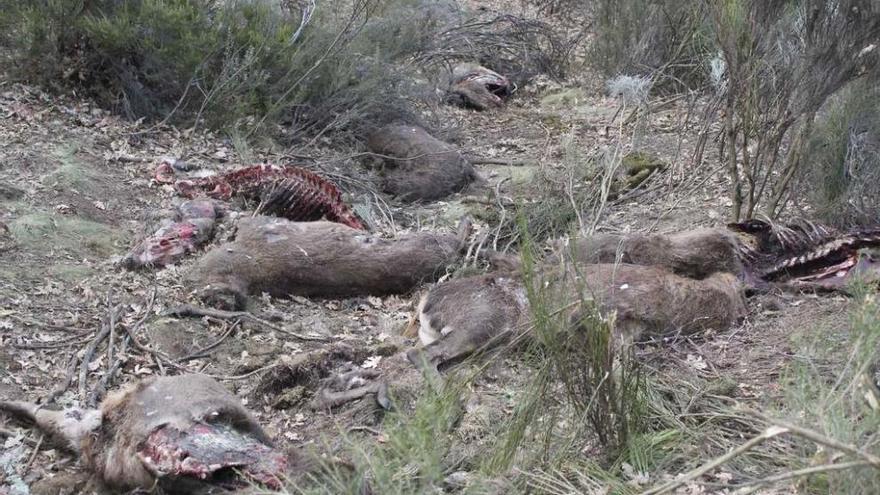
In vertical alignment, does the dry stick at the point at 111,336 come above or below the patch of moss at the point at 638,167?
above

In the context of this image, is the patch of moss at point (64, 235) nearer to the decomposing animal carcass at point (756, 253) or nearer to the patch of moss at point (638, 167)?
the decomposing animal carcass at point (756, 253)

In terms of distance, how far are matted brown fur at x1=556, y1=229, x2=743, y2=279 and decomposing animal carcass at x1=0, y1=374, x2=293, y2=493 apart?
2.35m

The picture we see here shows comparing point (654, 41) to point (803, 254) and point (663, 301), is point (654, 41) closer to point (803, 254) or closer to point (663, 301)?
point (803, 254)

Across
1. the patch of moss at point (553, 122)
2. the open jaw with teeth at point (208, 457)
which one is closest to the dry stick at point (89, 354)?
the open jaw with teeth at point (208, 457)

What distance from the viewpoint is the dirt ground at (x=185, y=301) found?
452 centimetres

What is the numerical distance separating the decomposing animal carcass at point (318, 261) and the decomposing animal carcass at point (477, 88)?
5.72m

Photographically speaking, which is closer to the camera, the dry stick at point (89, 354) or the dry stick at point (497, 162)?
the dry stick at point (89, 354)

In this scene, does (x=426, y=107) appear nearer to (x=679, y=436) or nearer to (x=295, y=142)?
(x=295, y=142)

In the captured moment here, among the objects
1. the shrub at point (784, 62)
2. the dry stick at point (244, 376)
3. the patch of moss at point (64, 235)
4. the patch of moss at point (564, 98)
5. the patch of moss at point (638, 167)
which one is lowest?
the patch of moss at point (564, 98)

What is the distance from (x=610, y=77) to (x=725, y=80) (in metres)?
4.54

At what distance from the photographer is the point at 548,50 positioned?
44.0 feet

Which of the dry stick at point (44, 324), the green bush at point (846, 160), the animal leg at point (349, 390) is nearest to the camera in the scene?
the animal leg at point (349, 390)

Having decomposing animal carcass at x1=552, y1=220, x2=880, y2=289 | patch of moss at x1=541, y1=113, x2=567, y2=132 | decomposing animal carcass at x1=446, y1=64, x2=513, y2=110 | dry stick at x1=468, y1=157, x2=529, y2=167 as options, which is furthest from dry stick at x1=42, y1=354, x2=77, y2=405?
decomposing animal carcass at x1=446, y1=64, x2=513, y2=110

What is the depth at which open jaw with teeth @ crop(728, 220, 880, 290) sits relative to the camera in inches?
216
